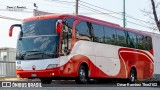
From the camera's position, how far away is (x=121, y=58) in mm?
24297

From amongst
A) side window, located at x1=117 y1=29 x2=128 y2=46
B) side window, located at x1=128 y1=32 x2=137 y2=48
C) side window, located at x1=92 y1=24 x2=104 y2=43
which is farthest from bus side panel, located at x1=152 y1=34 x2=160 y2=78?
side window, located at x1=92 y1=24 x2=104 y2=43

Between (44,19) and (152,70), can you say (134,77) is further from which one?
(44,19)

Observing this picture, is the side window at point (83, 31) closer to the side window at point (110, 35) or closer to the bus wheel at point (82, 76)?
the bus wheel at point (82, 76)

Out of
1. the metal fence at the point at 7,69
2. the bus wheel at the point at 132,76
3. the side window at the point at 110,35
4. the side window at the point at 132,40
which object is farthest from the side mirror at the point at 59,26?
the metal fence at the point at 7,69

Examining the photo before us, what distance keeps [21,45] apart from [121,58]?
7.33m

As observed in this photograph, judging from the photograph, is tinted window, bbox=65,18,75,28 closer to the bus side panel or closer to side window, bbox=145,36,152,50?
side window, bbox=145,36,152,50

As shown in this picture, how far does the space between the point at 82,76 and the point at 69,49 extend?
1.82 metres

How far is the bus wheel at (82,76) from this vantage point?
65.0 feet

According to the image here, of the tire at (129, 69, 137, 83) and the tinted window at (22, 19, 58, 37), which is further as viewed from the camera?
the tire at (129, 69, 137, 83)

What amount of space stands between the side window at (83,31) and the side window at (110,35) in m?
1.94

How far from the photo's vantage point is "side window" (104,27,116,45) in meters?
22.5

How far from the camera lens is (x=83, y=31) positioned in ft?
66.3

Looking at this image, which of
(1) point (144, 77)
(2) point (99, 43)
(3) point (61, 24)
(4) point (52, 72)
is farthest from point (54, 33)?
(1) point (144, 77)

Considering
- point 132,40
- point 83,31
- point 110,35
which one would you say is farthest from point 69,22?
point 132,40
